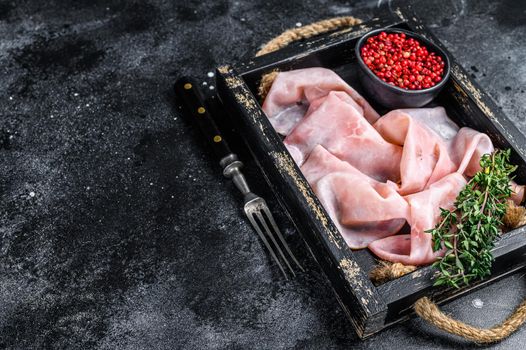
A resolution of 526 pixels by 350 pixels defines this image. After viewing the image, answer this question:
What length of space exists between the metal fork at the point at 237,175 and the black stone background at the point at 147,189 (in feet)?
0.18

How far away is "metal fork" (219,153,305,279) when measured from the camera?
228 cm

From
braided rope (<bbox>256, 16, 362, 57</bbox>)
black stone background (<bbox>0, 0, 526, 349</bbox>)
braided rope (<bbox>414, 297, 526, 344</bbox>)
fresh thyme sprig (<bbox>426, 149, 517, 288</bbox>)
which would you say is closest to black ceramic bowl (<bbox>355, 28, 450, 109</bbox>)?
braided rope (<bbox>256, 16, 362, 57</bbox>)

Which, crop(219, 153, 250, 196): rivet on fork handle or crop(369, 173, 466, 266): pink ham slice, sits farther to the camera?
crop(219, 153, 250, 196): rivet on fork handle

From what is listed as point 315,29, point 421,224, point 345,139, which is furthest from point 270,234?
point 315,29

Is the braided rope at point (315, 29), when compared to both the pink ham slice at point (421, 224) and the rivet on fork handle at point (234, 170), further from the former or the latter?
the pink ham slice at point (421, 224)

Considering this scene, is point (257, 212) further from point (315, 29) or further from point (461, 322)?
point (315, 29)

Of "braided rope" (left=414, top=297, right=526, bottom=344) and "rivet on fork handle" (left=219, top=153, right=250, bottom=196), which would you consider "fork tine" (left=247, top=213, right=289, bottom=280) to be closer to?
"rivet on fork handle" (left=219, top=153, right=250, bottom=196)

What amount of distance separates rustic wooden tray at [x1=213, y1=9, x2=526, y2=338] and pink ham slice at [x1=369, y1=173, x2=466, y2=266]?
3.1 inches

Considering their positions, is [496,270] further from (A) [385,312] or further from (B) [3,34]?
(B) [3,34]

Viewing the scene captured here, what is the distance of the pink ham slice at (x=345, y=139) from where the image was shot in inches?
90.9

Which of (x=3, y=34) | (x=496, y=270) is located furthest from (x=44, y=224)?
(x=496, y=270)

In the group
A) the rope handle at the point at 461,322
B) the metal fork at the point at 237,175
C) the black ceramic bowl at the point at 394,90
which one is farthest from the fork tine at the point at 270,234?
the black ceramic bowl at the point at 394,90

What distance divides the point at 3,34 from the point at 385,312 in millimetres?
2345

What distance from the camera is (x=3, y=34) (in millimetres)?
3033
